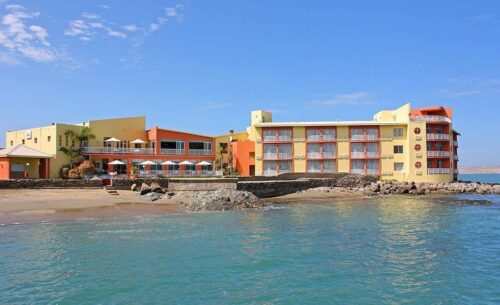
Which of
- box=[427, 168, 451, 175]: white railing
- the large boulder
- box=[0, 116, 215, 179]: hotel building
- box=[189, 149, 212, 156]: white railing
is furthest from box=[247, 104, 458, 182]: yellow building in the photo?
the large boulder

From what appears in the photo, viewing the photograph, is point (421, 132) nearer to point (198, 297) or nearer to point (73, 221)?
point (73, 221)

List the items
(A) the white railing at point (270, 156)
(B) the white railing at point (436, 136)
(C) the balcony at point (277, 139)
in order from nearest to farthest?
(B) the white railing at point (436, 136)
(A) the white railing at point (270, 156)
(C) the balcony at point (277, 139)

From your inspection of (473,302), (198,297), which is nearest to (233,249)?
(198,297)

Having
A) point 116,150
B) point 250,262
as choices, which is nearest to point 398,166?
point 116,150

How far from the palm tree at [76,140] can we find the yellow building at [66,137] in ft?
1.12

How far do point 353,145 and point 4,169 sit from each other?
43.7 meters

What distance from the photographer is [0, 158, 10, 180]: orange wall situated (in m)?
46.4

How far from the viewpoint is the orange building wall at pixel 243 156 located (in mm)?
65562

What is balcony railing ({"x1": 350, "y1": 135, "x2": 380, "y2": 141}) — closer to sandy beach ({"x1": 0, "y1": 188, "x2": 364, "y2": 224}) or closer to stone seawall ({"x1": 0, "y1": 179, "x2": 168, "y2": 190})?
stone seawall ({"x1": 0, "y1": 179, "x2": 168, "y2": 190})

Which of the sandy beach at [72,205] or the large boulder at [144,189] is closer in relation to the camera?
the sandy beach at [72,205]

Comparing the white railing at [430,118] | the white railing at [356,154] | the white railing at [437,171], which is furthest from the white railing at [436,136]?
the white railing at [356,154]

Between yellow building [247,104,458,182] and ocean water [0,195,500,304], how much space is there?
32978 mm

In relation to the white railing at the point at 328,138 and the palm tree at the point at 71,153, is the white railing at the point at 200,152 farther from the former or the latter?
the white railing at the point at 328,138

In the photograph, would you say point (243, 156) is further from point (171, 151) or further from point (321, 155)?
point (321, 155)
